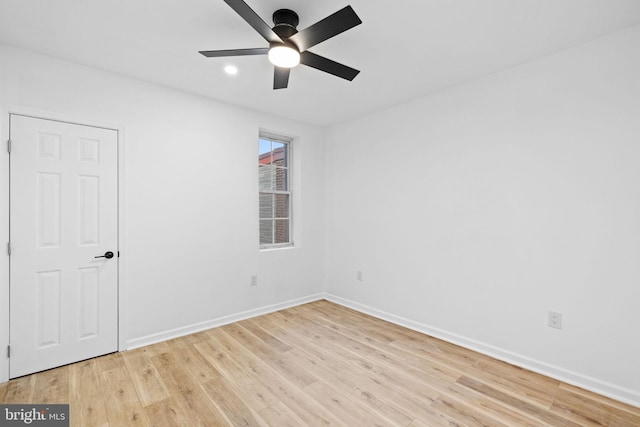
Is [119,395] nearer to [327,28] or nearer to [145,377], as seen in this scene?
[145,377]

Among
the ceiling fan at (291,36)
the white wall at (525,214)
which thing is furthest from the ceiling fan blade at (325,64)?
the white wall at (525,214)

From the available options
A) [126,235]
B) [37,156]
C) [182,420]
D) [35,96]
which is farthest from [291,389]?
[35,96]

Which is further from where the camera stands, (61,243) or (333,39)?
(61,243)

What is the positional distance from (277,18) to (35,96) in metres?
2.15

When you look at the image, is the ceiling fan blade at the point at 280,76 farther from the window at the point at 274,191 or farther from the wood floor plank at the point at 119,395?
the wood floor plank at the point at 119,395

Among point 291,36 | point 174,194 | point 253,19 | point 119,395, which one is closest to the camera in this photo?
point 253,19

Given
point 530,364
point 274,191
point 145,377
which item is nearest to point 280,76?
point 274,191

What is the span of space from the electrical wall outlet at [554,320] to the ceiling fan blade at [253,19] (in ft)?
9.76

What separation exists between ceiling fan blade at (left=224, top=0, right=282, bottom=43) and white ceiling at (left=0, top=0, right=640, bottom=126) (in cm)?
19

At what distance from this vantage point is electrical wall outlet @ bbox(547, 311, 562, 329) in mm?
2416

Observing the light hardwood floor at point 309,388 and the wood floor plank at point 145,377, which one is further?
the wood floor plank at point 145,377

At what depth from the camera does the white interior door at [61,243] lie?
2.40 meters

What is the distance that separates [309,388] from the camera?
2.26 meters

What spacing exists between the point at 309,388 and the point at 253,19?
2514 millimetres
